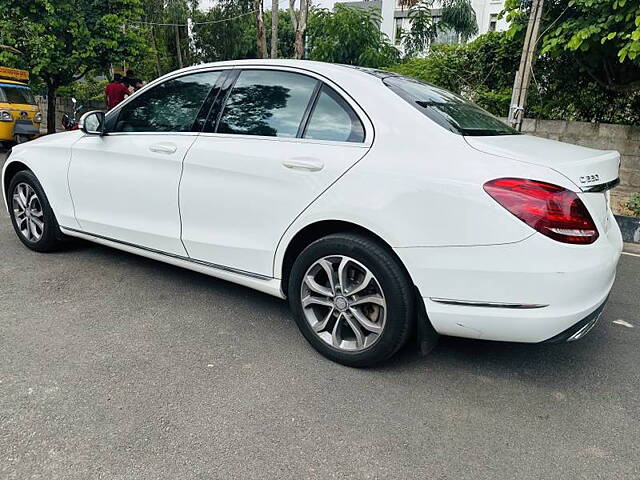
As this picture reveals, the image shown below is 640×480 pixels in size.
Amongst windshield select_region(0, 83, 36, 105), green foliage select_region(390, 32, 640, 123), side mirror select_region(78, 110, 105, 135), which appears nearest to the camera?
side mirror select_region(78, 110, 105, 135)

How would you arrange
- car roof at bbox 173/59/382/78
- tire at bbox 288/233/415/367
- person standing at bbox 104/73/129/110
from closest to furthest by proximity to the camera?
tire at bbox 288/233/415/367, car roof at bbox 173/59/382/78, person standing at bbox 104/73/129/110

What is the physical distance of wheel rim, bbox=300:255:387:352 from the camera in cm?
263

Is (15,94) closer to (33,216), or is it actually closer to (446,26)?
(33,216)

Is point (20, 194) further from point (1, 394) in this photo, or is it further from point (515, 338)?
point (515, 338)

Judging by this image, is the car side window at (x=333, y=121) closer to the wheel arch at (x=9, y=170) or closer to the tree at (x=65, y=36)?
the wheel arch at (x=9, y=170)

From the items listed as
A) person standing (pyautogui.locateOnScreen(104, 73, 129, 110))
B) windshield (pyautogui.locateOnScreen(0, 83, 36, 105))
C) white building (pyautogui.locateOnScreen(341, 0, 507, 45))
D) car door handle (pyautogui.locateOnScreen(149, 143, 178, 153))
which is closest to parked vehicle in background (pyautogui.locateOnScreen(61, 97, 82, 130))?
windshield (pyautogui.locateOnScreen(0, 83, 36, 105))

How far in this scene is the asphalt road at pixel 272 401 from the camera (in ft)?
6.72

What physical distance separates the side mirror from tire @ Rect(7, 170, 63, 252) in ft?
2.80

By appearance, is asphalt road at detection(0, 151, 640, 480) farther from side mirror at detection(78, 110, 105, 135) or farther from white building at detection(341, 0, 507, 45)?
white building at detection(341, 0, 507, 45)

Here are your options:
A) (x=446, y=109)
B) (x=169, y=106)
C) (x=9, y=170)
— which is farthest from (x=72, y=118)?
(x=446, y=109)

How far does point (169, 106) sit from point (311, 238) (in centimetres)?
153

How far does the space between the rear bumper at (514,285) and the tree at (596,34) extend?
16.5ft

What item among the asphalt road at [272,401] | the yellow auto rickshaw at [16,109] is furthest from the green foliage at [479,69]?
the yellow auto rickshaw at [16,109]

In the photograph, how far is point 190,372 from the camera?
2670 millimetres
